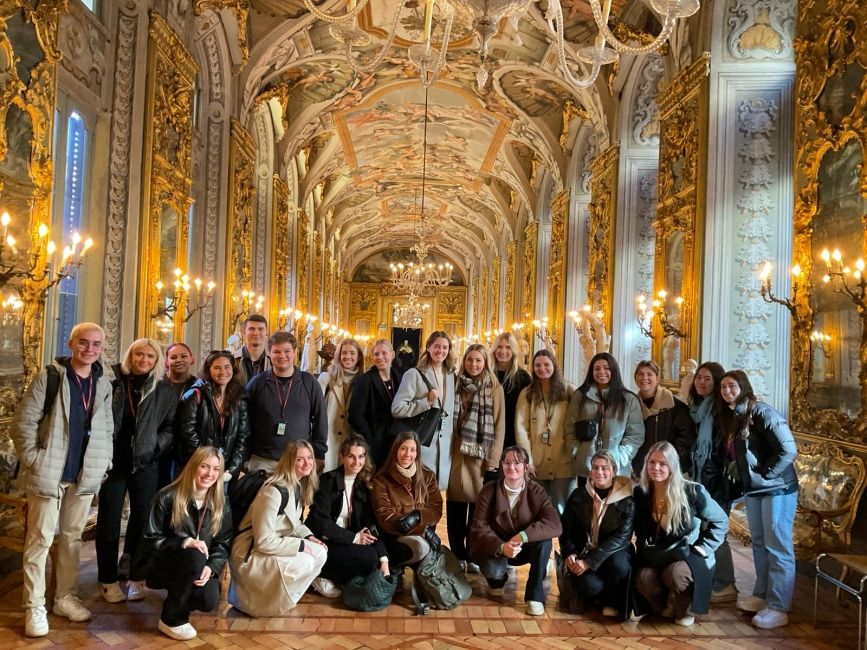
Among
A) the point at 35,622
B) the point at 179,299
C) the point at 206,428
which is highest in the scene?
the point at 179,299

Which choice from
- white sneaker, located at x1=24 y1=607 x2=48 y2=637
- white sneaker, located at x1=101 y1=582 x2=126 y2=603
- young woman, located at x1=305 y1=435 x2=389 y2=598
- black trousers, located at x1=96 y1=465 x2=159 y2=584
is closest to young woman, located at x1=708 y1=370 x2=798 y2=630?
young woman, located at x1=305 y1=435 x2=389 y2=598

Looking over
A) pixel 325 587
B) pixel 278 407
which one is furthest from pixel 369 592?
pixel 278 407

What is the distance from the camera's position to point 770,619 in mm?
4523

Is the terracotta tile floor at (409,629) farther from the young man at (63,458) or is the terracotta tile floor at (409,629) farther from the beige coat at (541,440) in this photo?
the beige coat at (541,440)

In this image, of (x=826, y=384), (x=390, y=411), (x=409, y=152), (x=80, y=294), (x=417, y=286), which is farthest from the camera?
(x=417, y=286)

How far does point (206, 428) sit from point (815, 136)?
5886 mm

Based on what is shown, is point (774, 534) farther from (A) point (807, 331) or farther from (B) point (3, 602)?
(B) point (3, 602)

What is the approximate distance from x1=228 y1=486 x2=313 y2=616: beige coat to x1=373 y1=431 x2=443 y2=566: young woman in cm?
67

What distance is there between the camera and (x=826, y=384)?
6.04 m

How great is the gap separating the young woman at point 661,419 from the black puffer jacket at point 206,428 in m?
3.14

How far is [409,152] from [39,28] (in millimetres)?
18037

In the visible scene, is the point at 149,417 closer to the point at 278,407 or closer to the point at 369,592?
the point at 278,407

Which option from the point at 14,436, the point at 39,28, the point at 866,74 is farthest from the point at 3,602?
the point at 866,74

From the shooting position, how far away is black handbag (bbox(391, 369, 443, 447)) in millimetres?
5277
